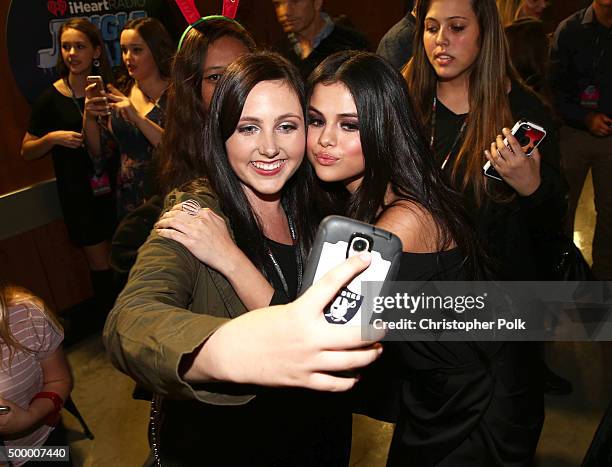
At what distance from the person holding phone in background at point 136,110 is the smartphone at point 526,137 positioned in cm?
159

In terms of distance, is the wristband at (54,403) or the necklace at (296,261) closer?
the necklace at (296,261)

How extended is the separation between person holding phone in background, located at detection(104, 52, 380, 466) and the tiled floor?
121cm

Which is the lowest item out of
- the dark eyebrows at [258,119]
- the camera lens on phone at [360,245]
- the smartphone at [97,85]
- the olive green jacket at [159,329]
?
the olive green jacket at [159,329]

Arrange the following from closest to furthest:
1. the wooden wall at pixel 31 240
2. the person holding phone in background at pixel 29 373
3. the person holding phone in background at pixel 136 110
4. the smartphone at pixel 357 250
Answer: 1. the smartphone at pixel 357 250
2. the person holding phone in background at pixel 29 373
3. the person holding phone in background at pixel 136 110
4. the wooden wall at pixel 31 240

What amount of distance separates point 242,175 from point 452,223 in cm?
58

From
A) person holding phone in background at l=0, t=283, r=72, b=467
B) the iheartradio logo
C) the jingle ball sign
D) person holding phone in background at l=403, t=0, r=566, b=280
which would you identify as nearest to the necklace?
person holding phone in background at l=403, t=0, r=566, b=280

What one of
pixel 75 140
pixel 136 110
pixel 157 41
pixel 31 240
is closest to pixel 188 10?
pixel 136 110

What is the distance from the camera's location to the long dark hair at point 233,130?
4.74 feet

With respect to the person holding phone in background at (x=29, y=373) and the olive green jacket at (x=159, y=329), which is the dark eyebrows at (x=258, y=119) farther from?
the person holding phone in background at (x=29, y=373)

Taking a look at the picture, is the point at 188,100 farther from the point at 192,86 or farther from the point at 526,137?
the point at 526,137

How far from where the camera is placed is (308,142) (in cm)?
157

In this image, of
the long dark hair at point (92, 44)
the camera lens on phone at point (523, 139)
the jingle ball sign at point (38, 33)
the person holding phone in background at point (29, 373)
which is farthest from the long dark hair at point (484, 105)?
the jingle ball sign at point (38, 33)

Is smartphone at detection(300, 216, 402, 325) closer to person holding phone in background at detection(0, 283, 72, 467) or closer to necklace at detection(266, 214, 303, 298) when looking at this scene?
A: necklace at detection(266, 214, 303, 298)

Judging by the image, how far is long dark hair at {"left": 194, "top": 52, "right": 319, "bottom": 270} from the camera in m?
1.45
